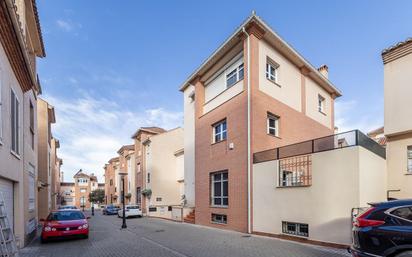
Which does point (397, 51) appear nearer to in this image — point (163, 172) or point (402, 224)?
point (402, 224)

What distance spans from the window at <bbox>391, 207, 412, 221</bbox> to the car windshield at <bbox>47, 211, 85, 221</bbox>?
12233 mm

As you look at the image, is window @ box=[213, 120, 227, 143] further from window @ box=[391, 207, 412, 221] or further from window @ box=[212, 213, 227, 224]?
window @ box=[391, 207, 412, 221]

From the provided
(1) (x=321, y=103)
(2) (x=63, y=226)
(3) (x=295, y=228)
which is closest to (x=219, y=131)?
(3) (x=295, y=228)

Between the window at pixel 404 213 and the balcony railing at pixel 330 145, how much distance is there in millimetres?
4395

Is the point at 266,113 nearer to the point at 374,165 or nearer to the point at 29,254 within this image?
the point at 374,165

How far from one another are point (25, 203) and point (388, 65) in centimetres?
1489

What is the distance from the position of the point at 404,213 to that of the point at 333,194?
15.3ft

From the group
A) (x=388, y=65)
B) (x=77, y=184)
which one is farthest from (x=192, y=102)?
(x=77, y=184)

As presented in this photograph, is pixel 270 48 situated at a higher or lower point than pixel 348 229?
higher

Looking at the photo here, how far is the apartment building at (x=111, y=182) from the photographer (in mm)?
55112

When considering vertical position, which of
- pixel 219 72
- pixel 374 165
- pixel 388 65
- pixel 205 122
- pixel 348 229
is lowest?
pixel 348 229

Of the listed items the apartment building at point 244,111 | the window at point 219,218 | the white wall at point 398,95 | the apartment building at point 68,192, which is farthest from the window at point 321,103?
the apartment building at point 68,192

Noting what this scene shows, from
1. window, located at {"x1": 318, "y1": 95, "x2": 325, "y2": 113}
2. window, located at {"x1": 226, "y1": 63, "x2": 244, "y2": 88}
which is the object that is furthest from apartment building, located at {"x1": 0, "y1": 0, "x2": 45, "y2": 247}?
window, located at {"x1": 318, "y1": 95, "x2": 325, "y2": 113}

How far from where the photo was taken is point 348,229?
9.39m
